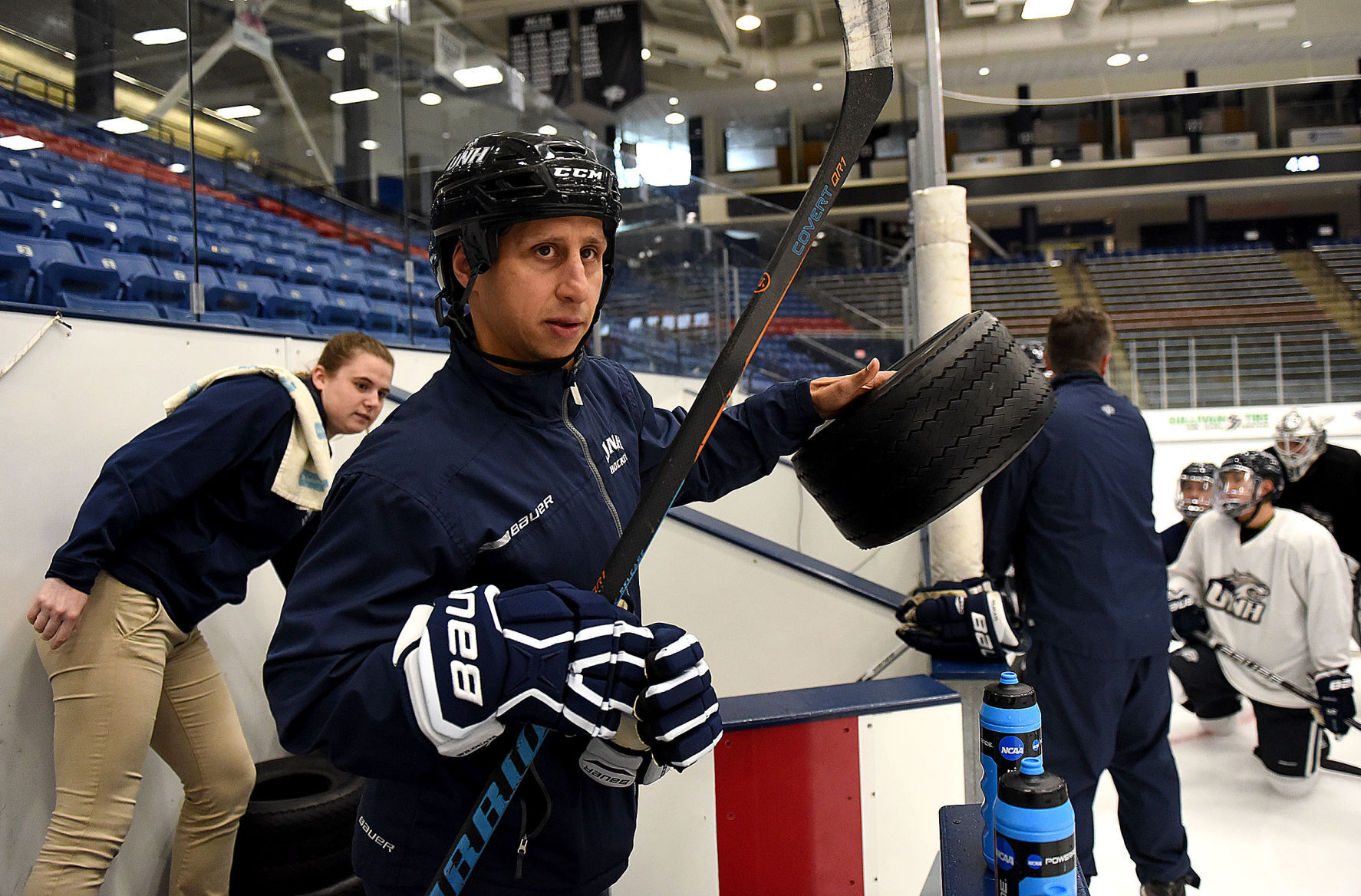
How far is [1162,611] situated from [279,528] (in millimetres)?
2011

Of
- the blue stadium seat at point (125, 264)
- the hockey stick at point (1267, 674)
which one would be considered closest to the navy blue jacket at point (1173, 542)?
the hockey stick at point (1267, 674)

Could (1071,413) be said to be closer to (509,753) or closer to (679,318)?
(509,753)

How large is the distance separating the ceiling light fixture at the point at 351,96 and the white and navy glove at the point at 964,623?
4.16 m

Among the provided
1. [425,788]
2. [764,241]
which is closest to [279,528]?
[425,788]

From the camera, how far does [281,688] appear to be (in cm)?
79

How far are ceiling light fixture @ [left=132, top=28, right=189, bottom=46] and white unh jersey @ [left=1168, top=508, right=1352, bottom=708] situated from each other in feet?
12.2

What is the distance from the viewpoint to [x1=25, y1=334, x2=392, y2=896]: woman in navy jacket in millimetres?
1604

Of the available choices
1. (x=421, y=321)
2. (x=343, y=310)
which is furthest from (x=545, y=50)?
(x=343, y=310)

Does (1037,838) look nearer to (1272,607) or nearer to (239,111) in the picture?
(1272,607)

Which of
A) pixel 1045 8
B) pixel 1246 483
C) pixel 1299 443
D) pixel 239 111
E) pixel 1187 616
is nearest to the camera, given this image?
pixel 1246 483

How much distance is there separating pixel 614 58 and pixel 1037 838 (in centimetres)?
852

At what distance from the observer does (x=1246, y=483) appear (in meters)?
3.23

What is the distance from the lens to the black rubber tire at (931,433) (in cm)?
114

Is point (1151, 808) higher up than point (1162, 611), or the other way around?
point (1162, 611)
